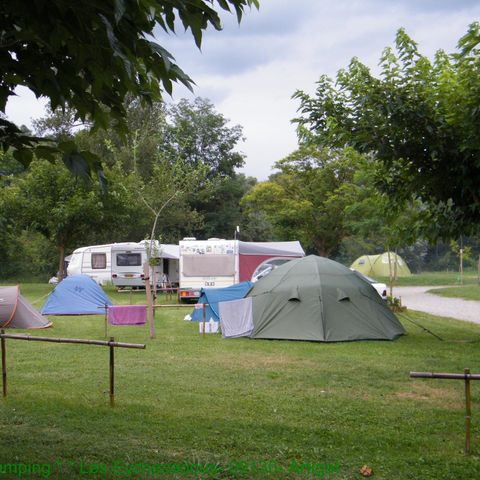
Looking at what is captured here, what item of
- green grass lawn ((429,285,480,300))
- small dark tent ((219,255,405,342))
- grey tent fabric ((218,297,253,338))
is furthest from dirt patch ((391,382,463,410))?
green grass lawn ((429,285,480,300))

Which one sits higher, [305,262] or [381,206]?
[381,206]

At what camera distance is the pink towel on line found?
13.3 meters

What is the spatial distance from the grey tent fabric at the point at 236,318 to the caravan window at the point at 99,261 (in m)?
16.8

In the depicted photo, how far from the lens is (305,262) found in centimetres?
1291

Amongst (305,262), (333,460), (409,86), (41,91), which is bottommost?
(333,460)

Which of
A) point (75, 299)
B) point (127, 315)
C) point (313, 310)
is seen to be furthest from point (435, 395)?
point (75, 299)

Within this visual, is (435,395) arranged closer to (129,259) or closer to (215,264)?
(215,264)

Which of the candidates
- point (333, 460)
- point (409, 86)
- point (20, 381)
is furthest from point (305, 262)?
point (333, 460)

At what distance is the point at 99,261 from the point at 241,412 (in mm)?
22938

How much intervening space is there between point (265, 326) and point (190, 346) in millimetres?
1859

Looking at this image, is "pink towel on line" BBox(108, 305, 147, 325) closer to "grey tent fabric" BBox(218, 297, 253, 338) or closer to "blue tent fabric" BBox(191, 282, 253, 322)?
"blue tent fabric" BBox(191, 282, 253, 322)

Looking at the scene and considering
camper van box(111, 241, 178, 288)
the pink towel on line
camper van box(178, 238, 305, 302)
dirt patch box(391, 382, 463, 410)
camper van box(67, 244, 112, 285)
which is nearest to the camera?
dirt patch box(391, 382, 463, 410)

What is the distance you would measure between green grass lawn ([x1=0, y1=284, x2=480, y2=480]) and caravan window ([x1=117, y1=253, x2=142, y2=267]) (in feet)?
49.7

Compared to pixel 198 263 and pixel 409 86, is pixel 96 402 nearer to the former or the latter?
pixel 409 86
